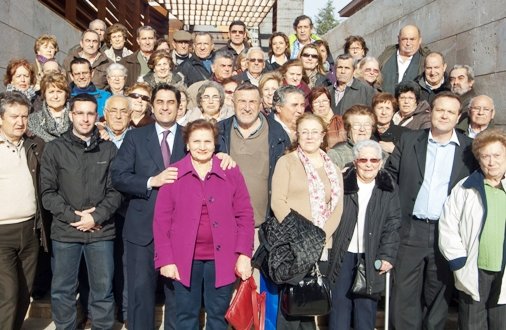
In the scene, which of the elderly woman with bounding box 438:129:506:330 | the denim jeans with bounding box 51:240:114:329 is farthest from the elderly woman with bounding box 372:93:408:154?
the denim jeans with bounding box 51:240:114:329

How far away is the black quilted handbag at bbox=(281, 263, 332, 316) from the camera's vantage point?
3867 mm

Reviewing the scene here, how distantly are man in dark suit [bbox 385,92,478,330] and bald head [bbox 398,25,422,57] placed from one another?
3.02 m

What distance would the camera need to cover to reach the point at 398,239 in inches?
161

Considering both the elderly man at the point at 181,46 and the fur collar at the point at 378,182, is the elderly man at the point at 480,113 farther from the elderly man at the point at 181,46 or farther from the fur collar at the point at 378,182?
the elderly man at the point at 181,46

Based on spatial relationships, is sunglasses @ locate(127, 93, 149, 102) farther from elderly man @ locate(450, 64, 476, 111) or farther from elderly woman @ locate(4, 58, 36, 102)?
elderly man @ locate(450, 64, 476, 111)

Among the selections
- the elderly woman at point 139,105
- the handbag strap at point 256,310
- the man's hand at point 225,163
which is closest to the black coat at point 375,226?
the handbag strap at point 256,310

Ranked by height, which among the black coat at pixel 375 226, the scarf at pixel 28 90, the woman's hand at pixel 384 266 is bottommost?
the woman's hand at pixel 384 266

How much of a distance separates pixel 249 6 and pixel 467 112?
12.7 m

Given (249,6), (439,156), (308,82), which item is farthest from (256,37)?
(439,156)

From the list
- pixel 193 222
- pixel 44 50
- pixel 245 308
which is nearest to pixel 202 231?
pixel 193 222

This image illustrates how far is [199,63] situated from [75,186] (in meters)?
3.80

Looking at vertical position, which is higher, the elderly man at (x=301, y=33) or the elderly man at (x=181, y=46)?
the elderly man at (x=301, y=33)

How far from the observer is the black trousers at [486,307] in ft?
12.5

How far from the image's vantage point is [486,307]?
389 centimetres
